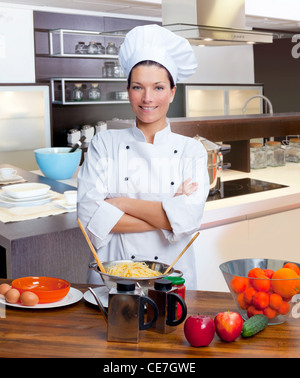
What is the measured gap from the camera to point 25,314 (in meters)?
1.39

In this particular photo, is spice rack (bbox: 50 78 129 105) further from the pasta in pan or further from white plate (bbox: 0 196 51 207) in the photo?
the pasta in pan

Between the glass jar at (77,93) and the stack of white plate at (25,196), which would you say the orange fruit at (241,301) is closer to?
the stack of white plate at (25,196)

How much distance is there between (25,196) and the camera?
2582mm

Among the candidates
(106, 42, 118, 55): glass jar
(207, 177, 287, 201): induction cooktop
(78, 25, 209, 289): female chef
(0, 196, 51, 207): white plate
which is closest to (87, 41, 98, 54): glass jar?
(106, 42, 118, 55): glass jar

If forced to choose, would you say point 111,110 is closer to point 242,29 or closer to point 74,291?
point 242,29

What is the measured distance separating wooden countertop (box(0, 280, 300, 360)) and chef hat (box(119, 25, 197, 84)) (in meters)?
0.89

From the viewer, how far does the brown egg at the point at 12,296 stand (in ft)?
4.65

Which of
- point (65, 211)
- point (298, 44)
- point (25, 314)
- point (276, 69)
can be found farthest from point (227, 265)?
Result: point (276, 69)

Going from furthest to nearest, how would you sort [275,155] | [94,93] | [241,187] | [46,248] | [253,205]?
Answer: [94,93] → [275,155] → [241,187] → [253,205] → [46,248]

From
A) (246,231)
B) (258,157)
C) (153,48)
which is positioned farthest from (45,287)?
(258,157)

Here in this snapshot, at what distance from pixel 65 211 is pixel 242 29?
2.55 meters

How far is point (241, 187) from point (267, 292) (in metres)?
2.00

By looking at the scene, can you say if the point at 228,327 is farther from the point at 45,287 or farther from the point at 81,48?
the point at 81,48

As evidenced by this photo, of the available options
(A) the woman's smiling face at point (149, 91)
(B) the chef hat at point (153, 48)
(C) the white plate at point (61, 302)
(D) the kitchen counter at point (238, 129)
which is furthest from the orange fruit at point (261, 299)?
(D) the kitchen counter at point (238, 129)
